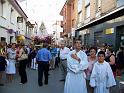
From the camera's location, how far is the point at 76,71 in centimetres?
899

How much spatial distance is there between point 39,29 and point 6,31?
70877mm

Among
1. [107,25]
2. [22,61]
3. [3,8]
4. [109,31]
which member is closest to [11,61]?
[22,61]

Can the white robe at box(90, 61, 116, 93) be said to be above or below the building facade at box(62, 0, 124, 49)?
below

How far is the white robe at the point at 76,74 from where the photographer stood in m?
9.00

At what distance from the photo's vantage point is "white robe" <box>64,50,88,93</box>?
9.00 metres

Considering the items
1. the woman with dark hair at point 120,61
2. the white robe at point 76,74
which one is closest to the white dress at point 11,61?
the woman with dark hair at point 120,61

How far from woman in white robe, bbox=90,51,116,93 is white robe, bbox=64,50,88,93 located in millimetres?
283

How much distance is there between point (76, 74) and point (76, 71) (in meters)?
0.12

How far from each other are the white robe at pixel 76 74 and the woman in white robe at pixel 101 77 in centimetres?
28

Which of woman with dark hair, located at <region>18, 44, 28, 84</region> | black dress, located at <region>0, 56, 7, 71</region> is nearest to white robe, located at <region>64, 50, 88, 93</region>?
black dress, located at <region>0, 56, 7, 71</region>

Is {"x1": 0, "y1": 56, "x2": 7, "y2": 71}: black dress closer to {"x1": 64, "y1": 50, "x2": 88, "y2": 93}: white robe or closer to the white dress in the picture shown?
the white dress

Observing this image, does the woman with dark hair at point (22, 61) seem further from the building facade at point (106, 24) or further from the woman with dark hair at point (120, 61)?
the building facade at point (106, 24)

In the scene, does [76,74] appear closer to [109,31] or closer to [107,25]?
[109,31]

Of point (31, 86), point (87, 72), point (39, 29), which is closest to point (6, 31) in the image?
point (31, 86)
